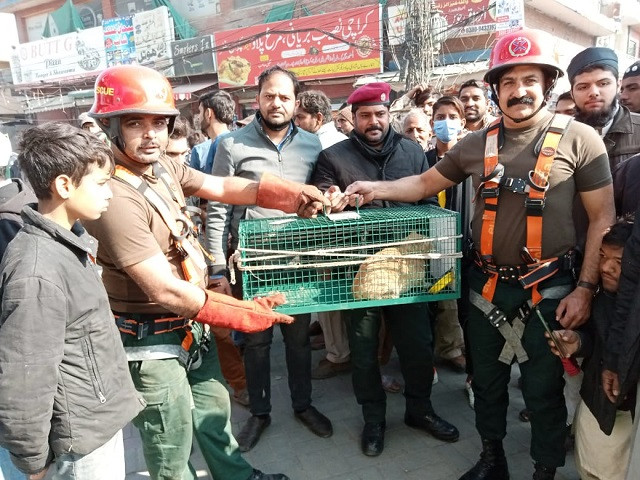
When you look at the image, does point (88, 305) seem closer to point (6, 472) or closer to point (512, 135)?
point (6, 472)

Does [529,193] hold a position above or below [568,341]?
above

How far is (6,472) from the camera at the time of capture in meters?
2.31

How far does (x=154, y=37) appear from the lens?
18547 millimetres

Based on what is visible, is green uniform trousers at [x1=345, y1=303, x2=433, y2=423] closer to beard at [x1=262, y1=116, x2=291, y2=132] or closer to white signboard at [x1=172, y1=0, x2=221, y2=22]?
beard at [x1=262, y1=116, x2=291, y2=132]

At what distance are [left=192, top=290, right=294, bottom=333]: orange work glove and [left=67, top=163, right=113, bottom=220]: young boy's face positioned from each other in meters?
0.60

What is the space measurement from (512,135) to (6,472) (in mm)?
3089

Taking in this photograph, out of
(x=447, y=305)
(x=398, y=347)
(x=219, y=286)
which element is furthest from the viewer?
(x=447, y=305)

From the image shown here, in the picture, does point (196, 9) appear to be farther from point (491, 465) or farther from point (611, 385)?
point (611, 385)

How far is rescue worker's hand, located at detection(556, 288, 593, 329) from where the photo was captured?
221 centimetres

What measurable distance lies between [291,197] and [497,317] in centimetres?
130

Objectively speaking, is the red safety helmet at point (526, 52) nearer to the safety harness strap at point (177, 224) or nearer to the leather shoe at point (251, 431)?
the safety harness strap at point (177, 224)

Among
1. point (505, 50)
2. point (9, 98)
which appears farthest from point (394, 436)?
point (9, 98)

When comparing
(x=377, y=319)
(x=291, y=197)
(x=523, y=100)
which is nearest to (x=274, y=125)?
(x=291, y=197)

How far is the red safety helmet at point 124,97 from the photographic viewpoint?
6.61ft
